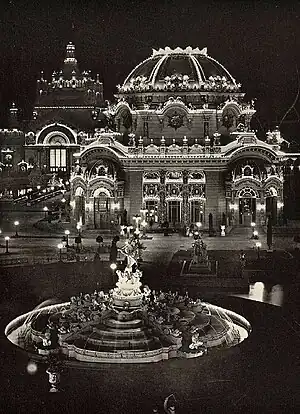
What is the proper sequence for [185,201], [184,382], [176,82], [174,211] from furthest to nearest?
[176,82], [174,211], [185,201], [184,382]

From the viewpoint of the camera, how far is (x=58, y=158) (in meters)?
40.8

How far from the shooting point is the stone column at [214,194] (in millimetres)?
26859

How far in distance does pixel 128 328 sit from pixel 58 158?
3097 centimetres

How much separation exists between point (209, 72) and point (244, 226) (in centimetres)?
742

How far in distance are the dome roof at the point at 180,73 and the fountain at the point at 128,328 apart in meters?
18.3

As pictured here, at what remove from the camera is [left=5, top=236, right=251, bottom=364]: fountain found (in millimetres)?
10008

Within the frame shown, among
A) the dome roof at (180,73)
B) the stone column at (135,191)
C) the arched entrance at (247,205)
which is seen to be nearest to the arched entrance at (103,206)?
the stone column at (135,191)

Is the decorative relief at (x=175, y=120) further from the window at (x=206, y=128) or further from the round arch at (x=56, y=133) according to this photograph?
the round arch at (x=56, y=133)

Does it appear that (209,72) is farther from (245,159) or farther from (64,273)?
(64,273)

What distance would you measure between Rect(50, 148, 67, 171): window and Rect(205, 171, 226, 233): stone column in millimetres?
15267

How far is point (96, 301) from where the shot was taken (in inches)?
467

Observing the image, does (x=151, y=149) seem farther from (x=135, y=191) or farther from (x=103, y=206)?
(x=103, y=206)

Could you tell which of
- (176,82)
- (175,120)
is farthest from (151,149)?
(176,82)

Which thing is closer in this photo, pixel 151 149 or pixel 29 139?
pixel 151 149
